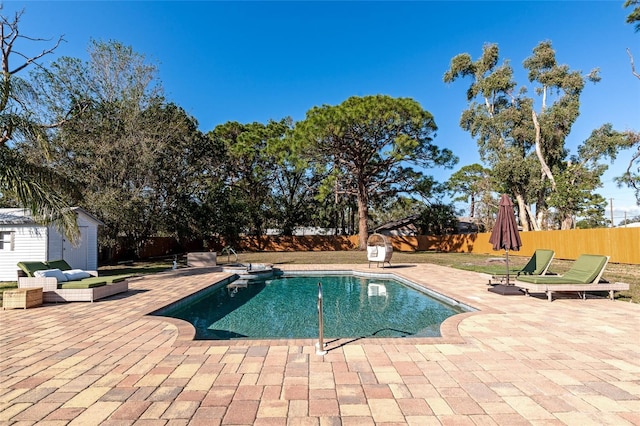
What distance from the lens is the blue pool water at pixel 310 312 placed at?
5.88m

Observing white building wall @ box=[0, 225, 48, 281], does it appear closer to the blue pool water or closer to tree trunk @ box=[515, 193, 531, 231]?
the blue pool water

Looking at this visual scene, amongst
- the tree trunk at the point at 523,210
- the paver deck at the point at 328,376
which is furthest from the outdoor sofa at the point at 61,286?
the tree trunk at the point at 523,210

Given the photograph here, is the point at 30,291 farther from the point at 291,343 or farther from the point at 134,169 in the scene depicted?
the point at 134,169

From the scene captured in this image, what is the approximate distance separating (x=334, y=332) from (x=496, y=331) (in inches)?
98.0

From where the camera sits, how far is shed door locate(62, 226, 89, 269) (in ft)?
43.0

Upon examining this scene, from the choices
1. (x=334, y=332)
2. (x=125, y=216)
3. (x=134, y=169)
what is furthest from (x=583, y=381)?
(x=134, y=169)

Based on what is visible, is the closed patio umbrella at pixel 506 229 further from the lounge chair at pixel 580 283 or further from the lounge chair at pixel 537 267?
the lounge chair at pixel 537 267

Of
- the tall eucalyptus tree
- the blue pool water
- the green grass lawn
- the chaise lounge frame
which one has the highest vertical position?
the tall eucalyptus tree

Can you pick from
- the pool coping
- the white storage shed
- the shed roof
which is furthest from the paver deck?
the shed roof

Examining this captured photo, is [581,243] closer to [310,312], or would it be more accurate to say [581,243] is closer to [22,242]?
[310,312]

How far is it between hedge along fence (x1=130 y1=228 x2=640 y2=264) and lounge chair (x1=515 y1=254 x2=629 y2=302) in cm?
971

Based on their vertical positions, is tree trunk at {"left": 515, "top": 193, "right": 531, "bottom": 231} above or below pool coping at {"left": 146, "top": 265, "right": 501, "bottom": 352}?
above

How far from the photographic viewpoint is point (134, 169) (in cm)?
1738

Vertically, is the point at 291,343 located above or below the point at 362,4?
below
